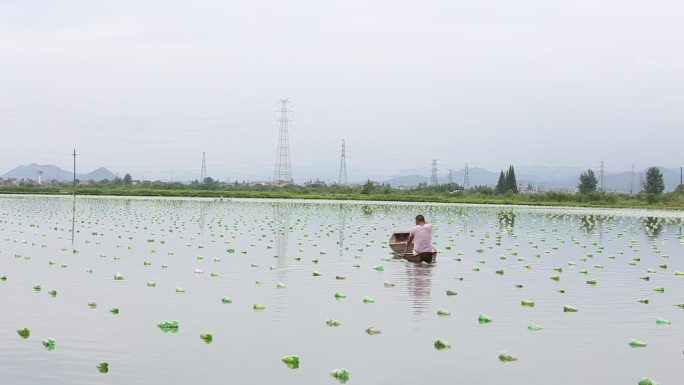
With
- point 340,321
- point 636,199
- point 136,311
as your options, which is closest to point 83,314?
point 136,311

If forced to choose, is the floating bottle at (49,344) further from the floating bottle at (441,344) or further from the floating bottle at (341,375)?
the floating bottle at (441,344)

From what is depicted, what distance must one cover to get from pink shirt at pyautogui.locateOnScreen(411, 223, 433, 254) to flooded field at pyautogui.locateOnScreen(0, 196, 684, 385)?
3.28ft

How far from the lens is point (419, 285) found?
76.0 ft

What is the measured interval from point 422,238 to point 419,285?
5.89 metres

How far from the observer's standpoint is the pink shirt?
2897cm

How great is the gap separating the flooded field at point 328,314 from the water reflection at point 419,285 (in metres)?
0.08

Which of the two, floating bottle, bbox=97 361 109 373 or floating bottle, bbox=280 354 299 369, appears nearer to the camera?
floating bottle, bbox=97 361 109 373

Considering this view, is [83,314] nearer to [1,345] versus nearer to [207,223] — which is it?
[1,345]

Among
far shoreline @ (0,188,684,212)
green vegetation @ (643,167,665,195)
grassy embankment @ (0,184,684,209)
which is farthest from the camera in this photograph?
green vegetation @ (643,167,665,195)

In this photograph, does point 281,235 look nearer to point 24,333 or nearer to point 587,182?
point 24,333

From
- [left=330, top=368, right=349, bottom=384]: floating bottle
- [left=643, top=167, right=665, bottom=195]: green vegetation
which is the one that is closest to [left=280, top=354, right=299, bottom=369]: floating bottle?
→ [left=330, top=368, right=349, bottom=384]: floating bottle

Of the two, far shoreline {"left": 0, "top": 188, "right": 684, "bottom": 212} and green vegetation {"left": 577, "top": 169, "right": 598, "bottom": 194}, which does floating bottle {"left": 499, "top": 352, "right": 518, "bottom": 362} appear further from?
green vegetation {"left": 577, "top": 169, "right": 598, "bottom": 194}

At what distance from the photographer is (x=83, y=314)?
17203 millimetres

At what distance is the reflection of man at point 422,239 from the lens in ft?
95.1
